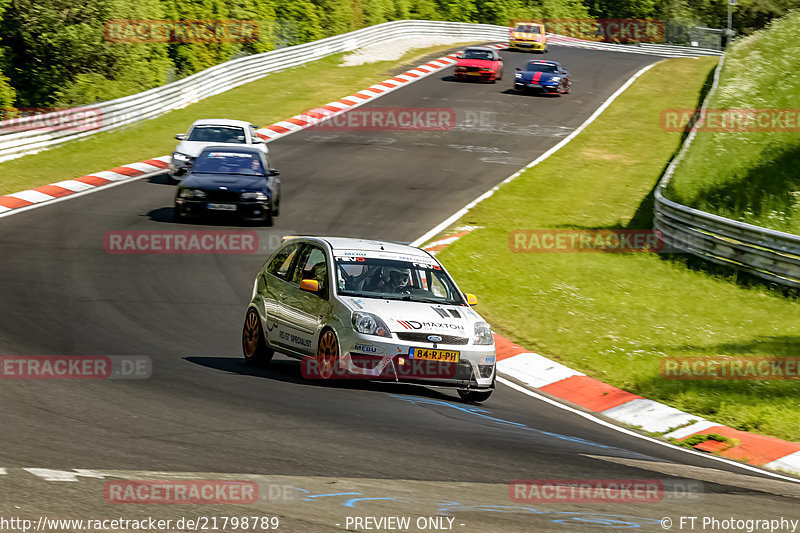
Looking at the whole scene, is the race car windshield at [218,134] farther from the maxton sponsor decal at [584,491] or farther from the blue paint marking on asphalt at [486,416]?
the maxton sponsor decal at [584,491]

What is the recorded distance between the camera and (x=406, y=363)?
35.6 feet

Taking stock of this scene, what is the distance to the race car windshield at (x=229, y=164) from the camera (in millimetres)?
21812

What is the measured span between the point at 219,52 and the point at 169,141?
20550 mm

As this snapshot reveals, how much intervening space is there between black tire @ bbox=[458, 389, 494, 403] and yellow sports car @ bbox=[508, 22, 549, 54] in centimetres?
4551

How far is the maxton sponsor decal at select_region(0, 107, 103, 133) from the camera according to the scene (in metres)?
28.7

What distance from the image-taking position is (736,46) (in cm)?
4691

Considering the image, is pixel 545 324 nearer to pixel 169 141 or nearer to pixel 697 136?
pixel 697 136

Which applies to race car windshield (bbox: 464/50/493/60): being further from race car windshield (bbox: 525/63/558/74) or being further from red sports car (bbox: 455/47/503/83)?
race car windshield (bbox: 525/63/558/74)

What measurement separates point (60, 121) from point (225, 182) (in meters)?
11.4

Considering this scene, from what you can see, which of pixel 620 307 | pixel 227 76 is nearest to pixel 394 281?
pixel 620 307

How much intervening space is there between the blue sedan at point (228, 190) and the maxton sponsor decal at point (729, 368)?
994cm

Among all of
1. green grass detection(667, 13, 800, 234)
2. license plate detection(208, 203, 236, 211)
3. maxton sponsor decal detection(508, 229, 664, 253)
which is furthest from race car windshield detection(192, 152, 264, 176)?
green grass detection(667, 13, 800, 234)

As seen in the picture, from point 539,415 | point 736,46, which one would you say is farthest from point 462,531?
point 736,46

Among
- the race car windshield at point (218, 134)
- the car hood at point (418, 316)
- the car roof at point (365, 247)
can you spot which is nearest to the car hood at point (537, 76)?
the race car windshield at point (218, 134)
